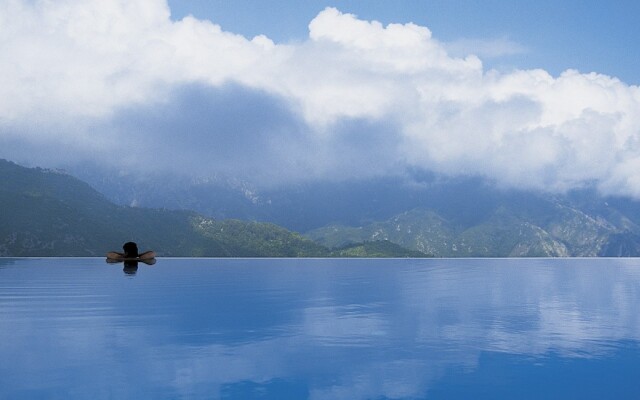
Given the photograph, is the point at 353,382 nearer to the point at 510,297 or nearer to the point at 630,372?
the point at 630,372

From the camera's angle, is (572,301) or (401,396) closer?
(401,396)

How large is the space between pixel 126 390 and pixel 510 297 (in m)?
86.6

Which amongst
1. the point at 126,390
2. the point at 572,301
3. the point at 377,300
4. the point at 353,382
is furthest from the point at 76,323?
the point at 572,301

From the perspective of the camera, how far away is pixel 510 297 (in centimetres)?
10762

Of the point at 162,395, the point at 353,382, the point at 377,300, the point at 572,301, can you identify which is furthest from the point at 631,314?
the point at 162,395

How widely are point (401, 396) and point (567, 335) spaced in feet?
104

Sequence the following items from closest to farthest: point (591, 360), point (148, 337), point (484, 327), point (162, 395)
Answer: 1. point (162, 395)
2. point (591, 360)
3. point (148, 337)
4. point (484, 327)

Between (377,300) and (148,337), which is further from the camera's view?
(377,300)

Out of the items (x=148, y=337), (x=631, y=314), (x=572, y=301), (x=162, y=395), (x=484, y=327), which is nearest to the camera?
(x=162, y=395)

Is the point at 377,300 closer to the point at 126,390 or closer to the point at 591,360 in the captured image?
the point at 591,360

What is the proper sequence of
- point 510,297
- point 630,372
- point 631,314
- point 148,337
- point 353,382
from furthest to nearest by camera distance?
point 510,297, point 631,314, point 148,337, point 630,372, point 353,382

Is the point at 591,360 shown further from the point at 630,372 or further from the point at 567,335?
the point at 567,335

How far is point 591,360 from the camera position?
45375mm

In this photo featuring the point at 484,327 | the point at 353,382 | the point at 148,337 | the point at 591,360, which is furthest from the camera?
the point at 484,327
